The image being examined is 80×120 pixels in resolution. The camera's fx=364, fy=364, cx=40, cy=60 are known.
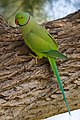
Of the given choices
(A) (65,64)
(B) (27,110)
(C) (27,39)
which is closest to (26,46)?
(C) (27,39)

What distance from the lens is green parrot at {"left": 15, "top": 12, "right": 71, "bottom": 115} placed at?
4.60 feet

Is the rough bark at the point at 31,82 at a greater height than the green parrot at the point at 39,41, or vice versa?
the green parrot at the point at 39,41

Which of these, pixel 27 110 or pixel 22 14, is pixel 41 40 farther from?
pixel 27 110

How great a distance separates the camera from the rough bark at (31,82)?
1.35 m

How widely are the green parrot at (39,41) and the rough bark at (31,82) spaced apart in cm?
4

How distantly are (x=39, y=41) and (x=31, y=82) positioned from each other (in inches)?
6.4

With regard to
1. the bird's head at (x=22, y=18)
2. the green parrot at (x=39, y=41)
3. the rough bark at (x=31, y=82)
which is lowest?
the rough bark at (x=31, y=82)

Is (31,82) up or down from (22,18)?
down

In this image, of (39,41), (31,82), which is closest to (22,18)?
(39,41)

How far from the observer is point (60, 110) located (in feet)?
4.73

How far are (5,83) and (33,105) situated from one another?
0.44ft

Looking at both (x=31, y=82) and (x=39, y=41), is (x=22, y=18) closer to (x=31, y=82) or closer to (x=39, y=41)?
(x=39, y=41)

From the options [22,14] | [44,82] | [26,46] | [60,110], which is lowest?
[60,110]

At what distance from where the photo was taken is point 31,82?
1397mm
